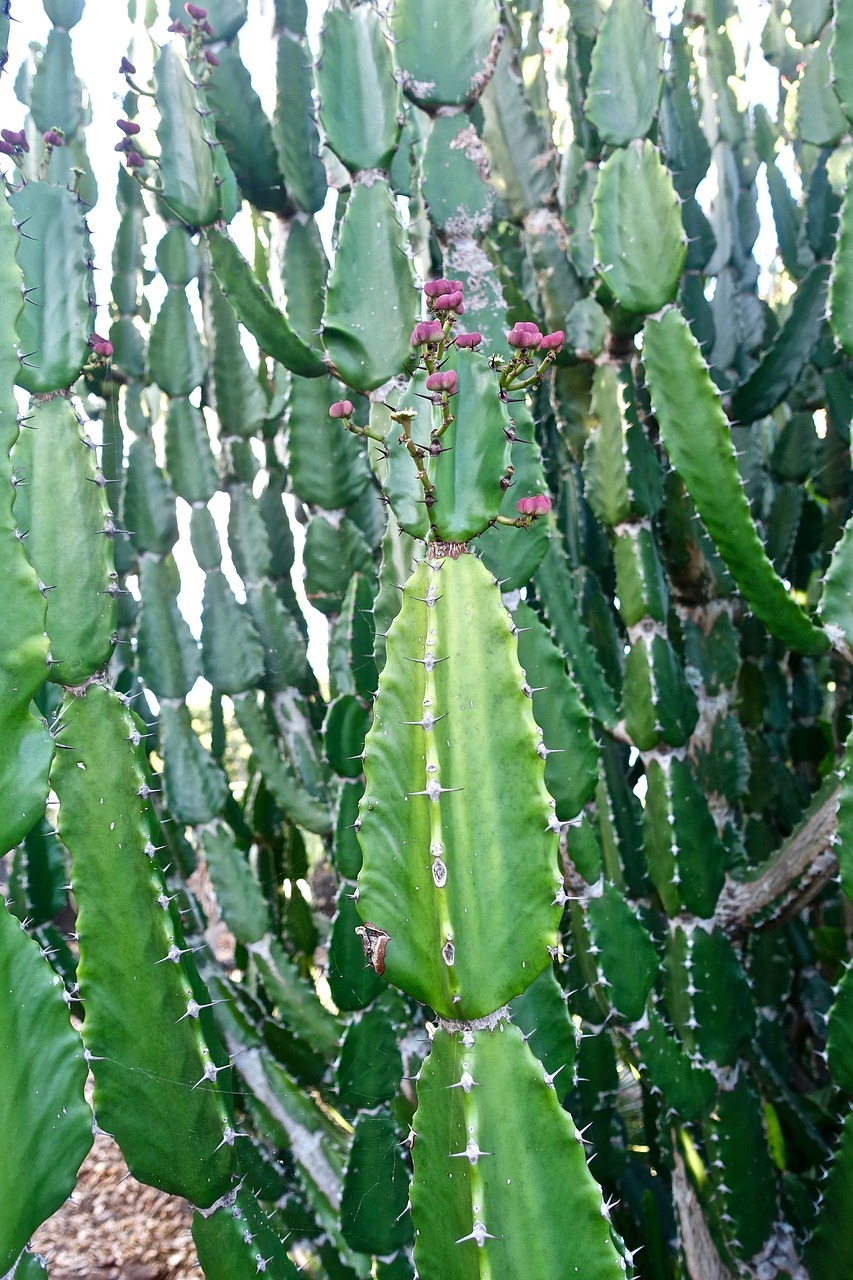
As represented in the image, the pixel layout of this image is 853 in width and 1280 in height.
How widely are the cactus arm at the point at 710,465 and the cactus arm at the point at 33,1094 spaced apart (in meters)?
1.40

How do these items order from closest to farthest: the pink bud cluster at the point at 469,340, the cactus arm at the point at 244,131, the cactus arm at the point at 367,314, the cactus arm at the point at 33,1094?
the cactus arm at the point at 33,1094
the pink bud cluster at the point at 469,340
the cactus arm at the point at 367,314
the cactus arm at the point at 244,131

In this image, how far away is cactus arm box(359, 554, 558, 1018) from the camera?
1062mm

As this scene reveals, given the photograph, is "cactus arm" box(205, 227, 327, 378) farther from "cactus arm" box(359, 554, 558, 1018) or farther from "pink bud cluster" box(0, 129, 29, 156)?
"cactus arm" box(359, 554, 558, 1018)

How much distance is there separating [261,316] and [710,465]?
3.12 feet

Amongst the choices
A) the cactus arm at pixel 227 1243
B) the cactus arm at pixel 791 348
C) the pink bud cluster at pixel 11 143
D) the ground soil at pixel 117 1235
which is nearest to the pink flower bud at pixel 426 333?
the pink bud cluster at pixel 11 143

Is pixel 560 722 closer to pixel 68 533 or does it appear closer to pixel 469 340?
pixel 469 340

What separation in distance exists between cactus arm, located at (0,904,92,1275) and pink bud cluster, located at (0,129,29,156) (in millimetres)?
1404

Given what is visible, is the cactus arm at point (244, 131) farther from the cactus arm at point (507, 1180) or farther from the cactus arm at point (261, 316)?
the cactus arm at point (507, 1180)

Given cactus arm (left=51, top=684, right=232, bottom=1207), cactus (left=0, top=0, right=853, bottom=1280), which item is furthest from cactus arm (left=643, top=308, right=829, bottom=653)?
cactus arm (left=51, top=684, right=232, bottom=1207)

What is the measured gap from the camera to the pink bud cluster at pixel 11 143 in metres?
1.74

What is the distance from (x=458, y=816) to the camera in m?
1.07

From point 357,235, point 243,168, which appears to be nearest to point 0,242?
point 357,235

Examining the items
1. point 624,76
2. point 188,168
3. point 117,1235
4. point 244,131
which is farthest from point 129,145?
point 117,1235

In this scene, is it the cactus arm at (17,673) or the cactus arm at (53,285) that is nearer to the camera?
the cactus arm at (17,673)
